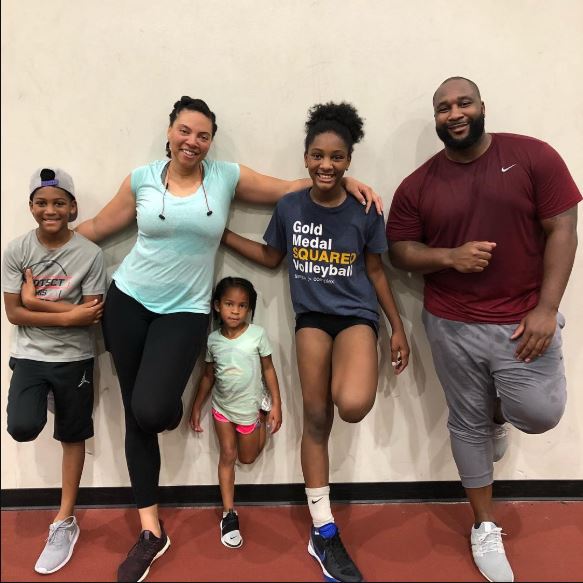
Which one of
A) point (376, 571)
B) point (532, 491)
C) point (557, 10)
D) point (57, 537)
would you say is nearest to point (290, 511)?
point (376, 571)

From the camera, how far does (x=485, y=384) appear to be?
1736 mm

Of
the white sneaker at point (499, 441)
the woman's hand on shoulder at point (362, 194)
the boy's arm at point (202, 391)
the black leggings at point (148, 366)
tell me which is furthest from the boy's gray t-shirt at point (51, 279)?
the white sneaker at point (499, 441)

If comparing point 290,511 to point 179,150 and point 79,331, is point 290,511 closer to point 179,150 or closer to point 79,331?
point 79,331

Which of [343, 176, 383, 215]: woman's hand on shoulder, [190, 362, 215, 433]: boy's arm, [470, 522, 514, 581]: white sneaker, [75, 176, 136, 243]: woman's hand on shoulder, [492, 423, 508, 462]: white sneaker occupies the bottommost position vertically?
[470, 522, 514, 581]: white sneaker

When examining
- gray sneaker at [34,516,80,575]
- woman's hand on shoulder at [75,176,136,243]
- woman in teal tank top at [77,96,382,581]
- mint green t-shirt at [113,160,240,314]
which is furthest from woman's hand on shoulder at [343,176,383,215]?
gray sneaker at [34,516,80,575]

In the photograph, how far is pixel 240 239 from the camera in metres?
1.90

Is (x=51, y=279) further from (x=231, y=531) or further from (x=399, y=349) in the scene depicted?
(x=399, y=349)

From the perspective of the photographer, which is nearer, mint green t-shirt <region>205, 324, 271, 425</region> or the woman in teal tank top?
the woman in teal tank top

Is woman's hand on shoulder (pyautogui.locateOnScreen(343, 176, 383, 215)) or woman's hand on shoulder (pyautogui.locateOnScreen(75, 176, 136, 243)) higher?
woman's hand on shoulder (pyautogui.locateOnScreen(343, 176, 383, 215))

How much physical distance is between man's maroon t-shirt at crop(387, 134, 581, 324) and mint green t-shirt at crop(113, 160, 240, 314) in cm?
74

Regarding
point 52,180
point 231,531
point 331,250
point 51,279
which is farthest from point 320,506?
point 52,180

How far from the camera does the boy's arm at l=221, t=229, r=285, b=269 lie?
1893mm

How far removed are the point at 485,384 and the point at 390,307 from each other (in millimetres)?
447

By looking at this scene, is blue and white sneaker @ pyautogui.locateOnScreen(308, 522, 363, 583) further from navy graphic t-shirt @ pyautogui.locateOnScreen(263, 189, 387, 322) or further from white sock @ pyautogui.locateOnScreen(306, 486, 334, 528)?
navy graphic t-shirt @ pyautogui.locateOnScreen(263, 189, 387, 322)
